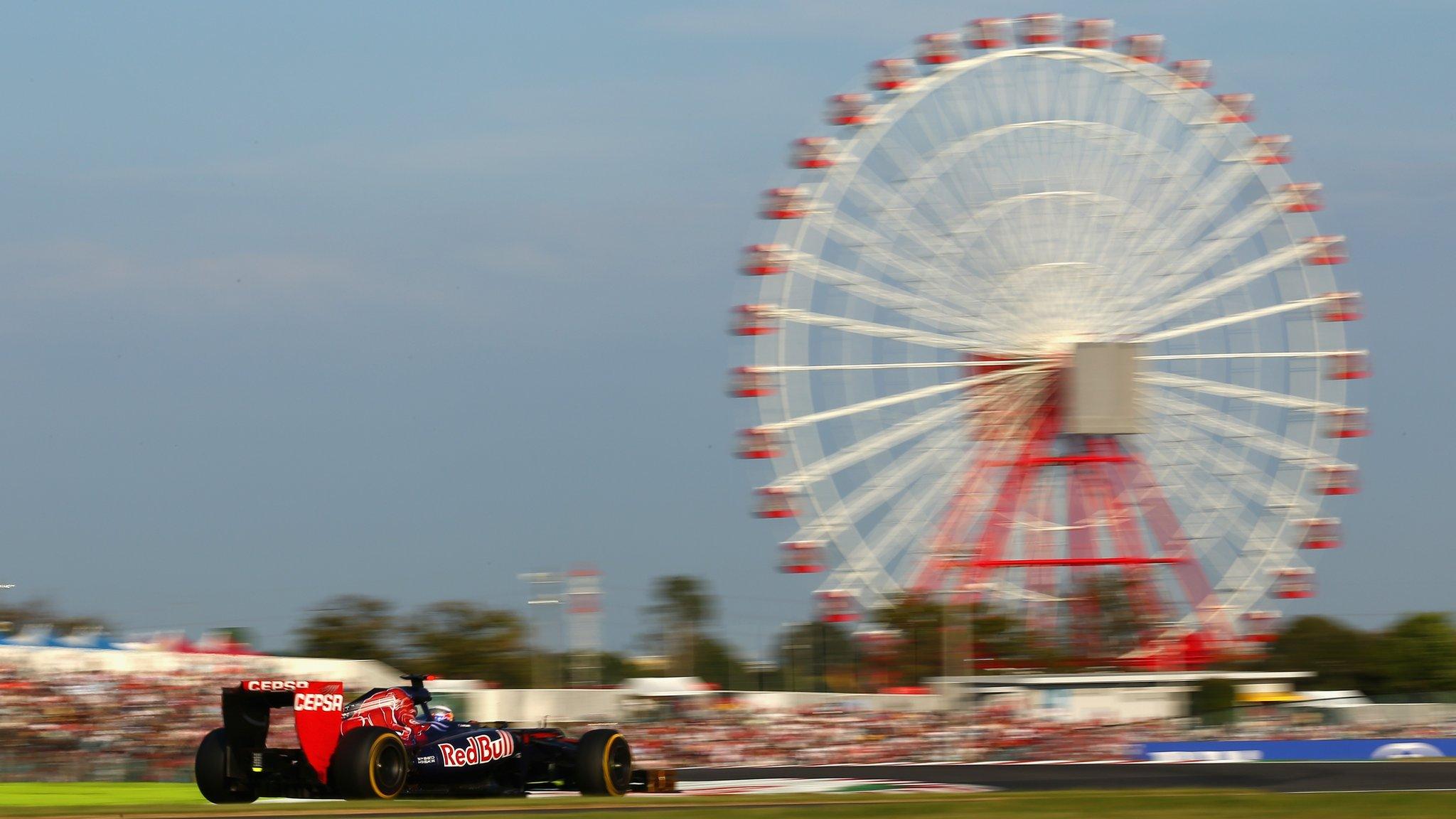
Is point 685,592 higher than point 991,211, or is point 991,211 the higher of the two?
point 991,211

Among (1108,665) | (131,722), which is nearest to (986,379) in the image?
(1108,665)

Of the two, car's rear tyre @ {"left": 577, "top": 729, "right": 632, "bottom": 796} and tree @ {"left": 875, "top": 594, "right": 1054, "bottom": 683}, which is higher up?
tree @ {"left": 875, "top": 594, "right": 1054, "bottom": 683}

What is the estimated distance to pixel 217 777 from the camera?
1672 centimetres

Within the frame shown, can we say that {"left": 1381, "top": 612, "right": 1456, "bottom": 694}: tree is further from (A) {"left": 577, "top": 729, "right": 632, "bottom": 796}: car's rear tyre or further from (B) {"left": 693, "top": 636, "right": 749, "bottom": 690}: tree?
(A) {"left": 577, "top": 729, "right": 632, "bottom": 796}: car's rear tyre

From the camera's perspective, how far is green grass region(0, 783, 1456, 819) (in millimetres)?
14254

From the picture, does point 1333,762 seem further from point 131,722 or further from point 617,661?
point 617,661

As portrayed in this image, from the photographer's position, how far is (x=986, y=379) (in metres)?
37.1

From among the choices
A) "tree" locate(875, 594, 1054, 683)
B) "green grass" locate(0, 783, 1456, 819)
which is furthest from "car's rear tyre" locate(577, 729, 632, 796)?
"tree" locate(875, 594, 1054, 683)

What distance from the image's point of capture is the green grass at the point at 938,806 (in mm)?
→ 14254

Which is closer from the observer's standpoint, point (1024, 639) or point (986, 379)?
point (986, 379)

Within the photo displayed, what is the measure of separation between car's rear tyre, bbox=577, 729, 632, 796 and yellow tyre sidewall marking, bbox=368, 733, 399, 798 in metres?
2.12

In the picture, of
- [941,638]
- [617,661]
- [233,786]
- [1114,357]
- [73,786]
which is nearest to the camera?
[233,786]

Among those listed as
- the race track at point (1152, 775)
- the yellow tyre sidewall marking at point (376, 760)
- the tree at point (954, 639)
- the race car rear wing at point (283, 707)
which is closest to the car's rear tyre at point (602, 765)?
the yellow tyre sidewall marking at point (376, 760)

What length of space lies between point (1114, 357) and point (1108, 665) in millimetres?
7027
